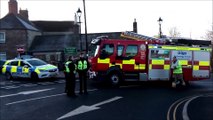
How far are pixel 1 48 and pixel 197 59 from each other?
32005 mm

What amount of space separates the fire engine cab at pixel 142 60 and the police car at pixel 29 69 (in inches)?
213

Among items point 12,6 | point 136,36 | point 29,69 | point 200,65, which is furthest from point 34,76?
point 12,6

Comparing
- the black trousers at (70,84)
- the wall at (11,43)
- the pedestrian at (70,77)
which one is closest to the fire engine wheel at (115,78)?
the pedestrian at (70,77)

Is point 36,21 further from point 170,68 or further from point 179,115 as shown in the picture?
point 179,115

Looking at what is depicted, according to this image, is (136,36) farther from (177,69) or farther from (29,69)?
(29,69)

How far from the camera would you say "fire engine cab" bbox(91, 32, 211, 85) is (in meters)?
15.6

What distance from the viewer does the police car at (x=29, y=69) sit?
2022 cm

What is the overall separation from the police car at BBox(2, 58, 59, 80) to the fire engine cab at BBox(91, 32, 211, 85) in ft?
17.7

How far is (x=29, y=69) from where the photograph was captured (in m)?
20.6

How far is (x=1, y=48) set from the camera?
42000 mm

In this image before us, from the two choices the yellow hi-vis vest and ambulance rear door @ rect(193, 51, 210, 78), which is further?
ambulance rear door @ rect(193, 51, 210, 78)

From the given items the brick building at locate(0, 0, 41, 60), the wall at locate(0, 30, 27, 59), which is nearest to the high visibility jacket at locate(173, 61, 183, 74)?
the brick building at locate(0, 0, 41, 60)

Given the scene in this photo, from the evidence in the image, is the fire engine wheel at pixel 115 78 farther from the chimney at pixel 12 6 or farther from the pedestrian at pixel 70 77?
the chimney at pixel 12 6

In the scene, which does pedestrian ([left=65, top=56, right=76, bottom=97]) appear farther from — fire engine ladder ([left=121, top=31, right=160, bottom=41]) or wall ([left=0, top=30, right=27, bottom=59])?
wall ([left=0, top=30, right=27, bottom=59])
